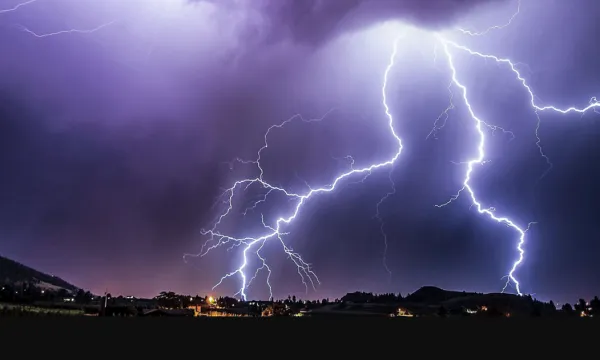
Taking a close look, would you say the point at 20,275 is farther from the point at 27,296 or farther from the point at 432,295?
the point at 432,295

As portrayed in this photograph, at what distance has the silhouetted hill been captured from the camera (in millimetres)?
173750

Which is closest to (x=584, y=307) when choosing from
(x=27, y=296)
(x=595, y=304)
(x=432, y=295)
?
(x=595, y=304)

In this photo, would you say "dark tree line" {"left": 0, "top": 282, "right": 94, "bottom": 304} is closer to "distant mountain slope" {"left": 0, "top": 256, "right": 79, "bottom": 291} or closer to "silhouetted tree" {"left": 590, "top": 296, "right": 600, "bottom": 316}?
"distant mountain slope" {"left": 0, "top": 256, "right": 79, "bottom": 291}

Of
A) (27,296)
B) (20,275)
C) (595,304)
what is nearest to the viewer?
(27,296)

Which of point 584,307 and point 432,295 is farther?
point 432,295

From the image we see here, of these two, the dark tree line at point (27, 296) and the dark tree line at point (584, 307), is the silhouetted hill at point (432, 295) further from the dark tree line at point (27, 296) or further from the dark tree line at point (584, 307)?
the dark tree line at point (27, 296)

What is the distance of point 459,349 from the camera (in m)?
17.0

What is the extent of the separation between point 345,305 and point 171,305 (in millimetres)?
65357

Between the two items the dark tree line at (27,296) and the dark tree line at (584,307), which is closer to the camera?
the dark tree line at (27,296)

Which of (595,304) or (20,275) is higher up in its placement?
(20,275)

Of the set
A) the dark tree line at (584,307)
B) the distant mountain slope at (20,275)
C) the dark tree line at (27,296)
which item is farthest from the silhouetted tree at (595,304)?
the distant mountain slope at (20,275)

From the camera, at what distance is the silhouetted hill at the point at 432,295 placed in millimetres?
173750

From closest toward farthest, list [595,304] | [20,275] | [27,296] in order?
[27,296] → [595,304] → [20,275]

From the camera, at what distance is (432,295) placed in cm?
18450
